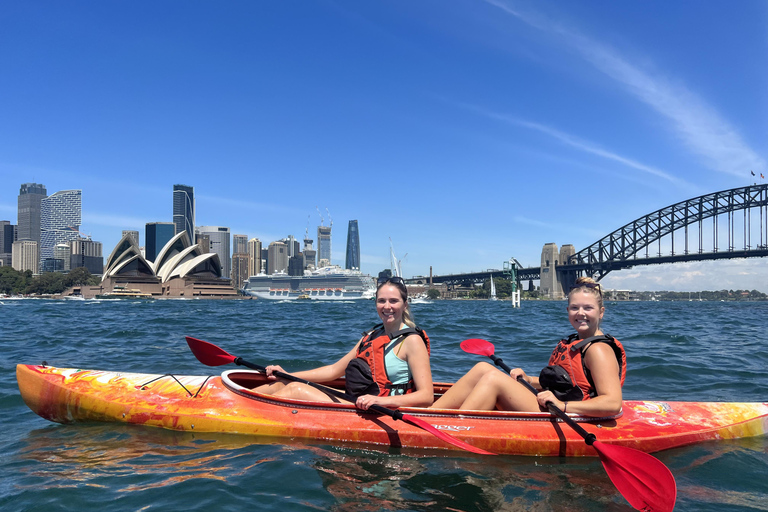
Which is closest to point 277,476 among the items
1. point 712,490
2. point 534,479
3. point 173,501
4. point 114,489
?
point 173,501

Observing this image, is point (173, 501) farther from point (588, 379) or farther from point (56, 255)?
point (56, 255)

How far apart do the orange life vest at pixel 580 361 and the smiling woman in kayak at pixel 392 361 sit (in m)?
1.04

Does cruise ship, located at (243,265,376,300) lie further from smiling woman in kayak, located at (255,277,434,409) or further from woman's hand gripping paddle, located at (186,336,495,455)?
smiling woman in kayak, located at (255,277,434,409)

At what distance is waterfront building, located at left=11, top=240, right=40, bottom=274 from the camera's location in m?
162

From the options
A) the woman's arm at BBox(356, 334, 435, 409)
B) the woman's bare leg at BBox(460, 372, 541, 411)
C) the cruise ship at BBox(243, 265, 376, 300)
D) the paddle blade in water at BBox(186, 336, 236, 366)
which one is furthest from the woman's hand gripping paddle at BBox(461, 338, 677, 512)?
the cruise ship at BBox(243, 265, 376, 300)

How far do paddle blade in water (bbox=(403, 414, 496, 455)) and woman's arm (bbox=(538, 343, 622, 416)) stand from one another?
0.79 m

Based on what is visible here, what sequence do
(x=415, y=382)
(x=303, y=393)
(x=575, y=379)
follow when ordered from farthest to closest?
(x=303, y=393), (x=415, y=382), (x=575, y=379)

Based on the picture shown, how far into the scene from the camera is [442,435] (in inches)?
148

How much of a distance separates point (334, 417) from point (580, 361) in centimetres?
204

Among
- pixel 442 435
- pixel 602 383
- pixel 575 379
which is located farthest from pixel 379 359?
pixel 602 383

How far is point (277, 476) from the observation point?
11.7 ft

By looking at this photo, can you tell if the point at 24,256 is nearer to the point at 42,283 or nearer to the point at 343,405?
the point at 42,283

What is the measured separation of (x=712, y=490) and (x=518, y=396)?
55.5 inches

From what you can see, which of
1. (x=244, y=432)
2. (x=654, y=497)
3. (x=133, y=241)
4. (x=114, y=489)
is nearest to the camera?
(x=654, y=497)
